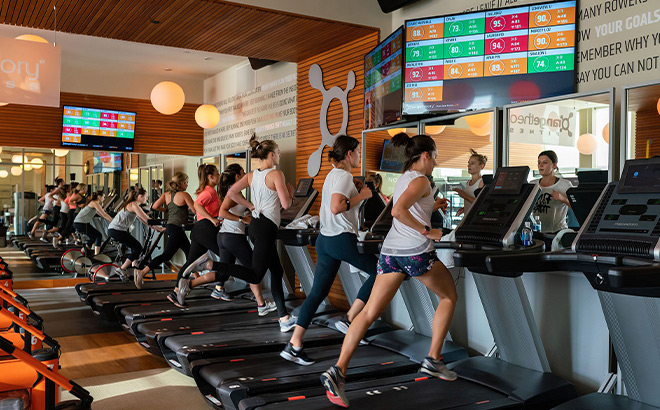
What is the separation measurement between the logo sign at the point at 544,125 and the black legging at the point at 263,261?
1991mm

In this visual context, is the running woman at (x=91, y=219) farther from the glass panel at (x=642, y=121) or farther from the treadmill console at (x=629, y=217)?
the treadmill console at (x=629, y=217)

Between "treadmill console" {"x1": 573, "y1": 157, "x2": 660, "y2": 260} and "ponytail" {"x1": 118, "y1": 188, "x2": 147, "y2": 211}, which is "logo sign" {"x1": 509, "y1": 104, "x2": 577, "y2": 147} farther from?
"ponytail" {"x1": 118, "y1": 188, "x2": 147, "y2": 211}

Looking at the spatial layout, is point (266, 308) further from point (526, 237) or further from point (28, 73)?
point (28, 73)

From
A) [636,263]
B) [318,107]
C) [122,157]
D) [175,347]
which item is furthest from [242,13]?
[122,157]

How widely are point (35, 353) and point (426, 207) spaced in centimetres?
217

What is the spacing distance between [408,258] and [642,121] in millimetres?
1840

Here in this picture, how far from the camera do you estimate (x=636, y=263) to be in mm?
2566

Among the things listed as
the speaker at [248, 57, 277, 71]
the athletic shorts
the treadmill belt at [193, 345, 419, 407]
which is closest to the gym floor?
the treadmill belt at [193, 345, 419, 407]

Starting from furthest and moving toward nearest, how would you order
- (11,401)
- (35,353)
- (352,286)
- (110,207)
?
1. (110,207)
2. (352,286)
3. (35,353)
4. (11,401)

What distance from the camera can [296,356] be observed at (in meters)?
4.08

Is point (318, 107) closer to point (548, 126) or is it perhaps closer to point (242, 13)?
point (242, 13)

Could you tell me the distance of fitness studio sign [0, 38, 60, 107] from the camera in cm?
604

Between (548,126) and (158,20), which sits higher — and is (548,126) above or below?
below

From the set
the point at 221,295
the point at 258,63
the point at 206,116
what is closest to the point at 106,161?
the point at 206,116
